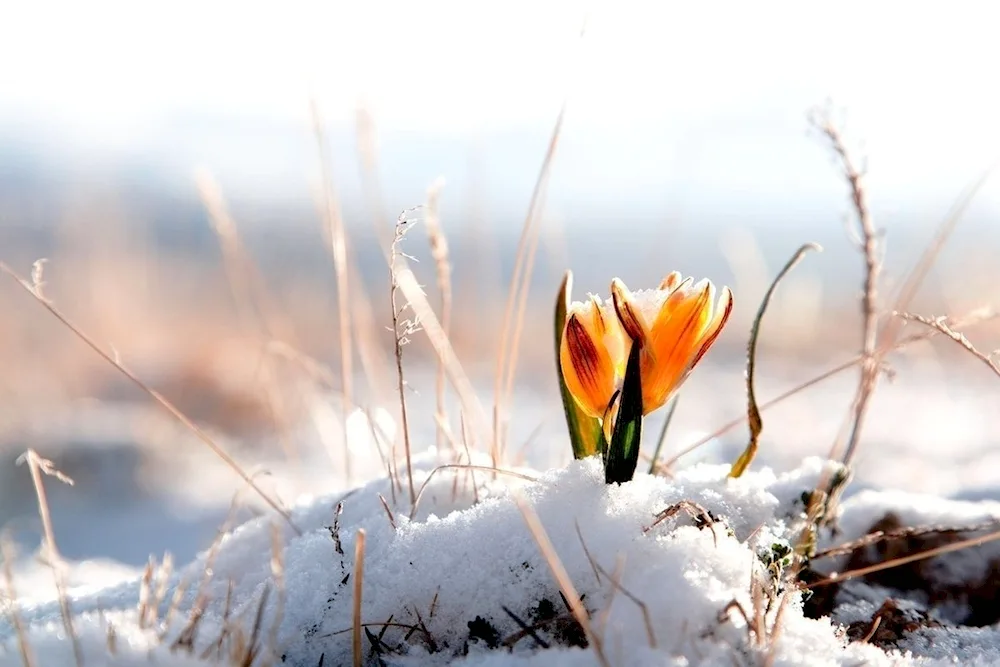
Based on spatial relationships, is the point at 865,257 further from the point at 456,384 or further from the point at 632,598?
the point at 632,598

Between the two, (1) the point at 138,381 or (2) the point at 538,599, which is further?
(1) the point at 138,381

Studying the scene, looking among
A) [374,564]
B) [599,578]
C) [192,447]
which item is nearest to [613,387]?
[599,578]

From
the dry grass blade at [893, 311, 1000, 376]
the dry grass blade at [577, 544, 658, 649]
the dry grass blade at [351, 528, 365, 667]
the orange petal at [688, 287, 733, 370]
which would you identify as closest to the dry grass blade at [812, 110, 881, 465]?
the dry grass blade at [893, 311, 1000, 376]

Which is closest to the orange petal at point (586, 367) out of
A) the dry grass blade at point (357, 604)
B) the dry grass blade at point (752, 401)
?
the dry grass blade at point (752, 401)

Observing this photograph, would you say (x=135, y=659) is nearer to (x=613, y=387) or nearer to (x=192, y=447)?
(x=613, y=387)

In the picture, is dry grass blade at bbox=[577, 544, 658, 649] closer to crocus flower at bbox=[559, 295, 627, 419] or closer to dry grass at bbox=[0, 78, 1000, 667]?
dry grass at bbox=[0, 78, 1000, 667]

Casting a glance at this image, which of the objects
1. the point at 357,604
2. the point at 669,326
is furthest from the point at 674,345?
the point at 357,604
